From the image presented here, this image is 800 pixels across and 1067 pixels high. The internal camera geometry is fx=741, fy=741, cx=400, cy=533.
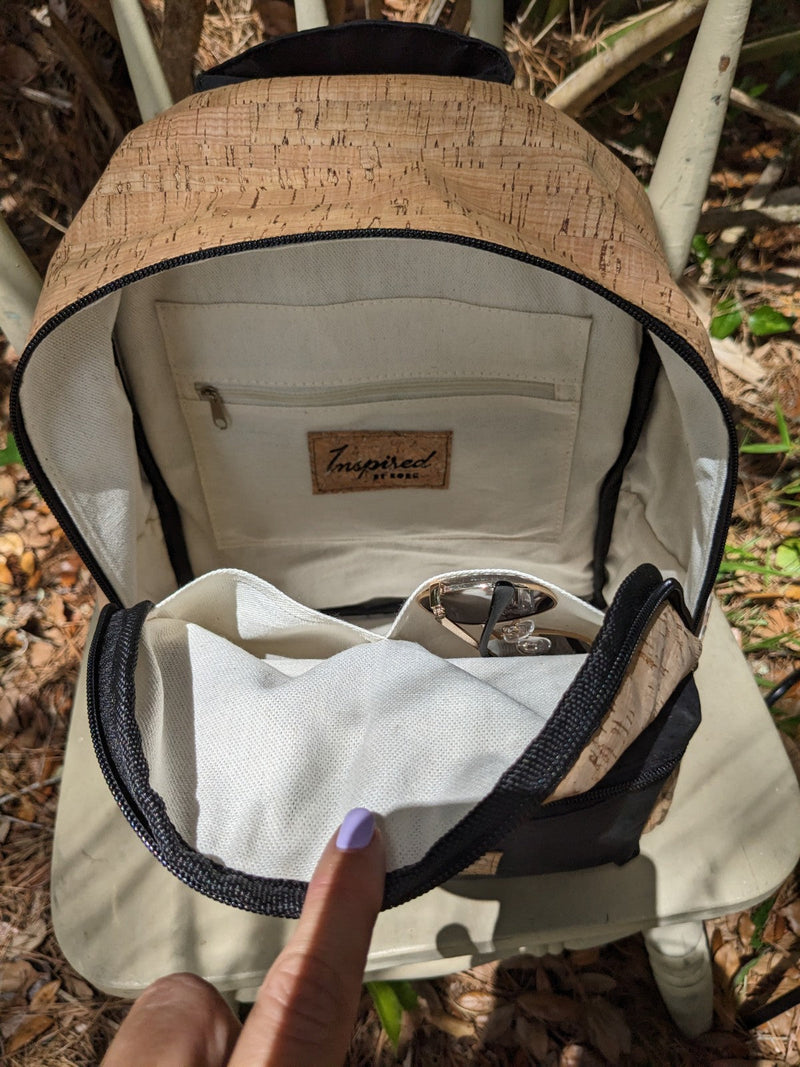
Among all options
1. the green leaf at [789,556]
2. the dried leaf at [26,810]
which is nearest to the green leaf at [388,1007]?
Answer: the dried leaf at [26,810]

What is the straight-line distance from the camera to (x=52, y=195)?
56.0 inches

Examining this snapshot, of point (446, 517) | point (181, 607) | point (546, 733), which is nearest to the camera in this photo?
point (546, 733)

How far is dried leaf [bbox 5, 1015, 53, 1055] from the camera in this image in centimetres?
107

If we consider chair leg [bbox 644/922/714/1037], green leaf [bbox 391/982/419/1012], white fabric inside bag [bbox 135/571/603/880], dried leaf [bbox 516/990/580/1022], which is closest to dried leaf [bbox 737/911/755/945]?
chair leg [bbox 644/922/714/1037]

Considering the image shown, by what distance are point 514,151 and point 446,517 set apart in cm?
46

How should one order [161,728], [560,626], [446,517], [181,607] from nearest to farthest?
[161,728] < [181,607] < [560,626] < [446,517]

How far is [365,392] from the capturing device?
0.83 meters

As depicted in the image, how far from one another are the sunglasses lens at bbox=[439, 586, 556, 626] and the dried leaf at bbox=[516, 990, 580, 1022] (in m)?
0.64

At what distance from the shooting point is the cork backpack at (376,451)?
1.86 feet

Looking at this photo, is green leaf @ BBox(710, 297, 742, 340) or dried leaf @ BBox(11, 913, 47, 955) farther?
green leaf @ BBox(710, 297, 742, 340)

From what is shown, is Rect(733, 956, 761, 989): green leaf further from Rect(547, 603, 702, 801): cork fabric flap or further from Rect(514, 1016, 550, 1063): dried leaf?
Rect(547, 603, 702, 801): cork fabric flap

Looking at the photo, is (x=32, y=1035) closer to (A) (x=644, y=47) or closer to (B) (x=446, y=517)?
(B) (x=446, y=517)

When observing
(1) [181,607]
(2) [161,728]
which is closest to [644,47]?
(1) [181,607]

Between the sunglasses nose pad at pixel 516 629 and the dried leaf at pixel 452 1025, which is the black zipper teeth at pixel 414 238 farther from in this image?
the dried leaf at pixel 452 1025
